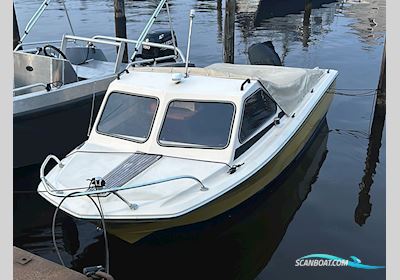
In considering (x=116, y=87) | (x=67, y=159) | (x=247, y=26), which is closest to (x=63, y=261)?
(x=67, y=159)

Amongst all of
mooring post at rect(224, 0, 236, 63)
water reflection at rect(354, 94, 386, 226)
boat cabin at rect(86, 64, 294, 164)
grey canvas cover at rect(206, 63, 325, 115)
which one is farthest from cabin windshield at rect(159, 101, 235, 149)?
mooring post at rect(224, 0, 236, 63)

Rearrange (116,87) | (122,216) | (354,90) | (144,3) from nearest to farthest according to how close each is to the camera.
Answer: (122,216) < (116,87) < (354,90) < (144,3)

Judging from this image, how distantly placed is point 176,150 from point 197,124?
438 millimetres

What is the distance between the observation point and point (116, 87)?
20.6 feet

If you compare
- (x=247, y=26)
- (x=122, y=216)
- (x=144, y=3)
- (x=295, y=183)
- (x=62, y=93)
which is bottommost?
(x=295, y=183)

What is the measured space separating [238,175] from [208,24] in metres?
15.1

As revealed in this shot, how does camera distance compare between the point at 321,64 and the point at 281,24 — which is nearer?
the point at 321,64

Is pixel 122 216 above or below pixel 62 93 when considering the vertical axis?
below

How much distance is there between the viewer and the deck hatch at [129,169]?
16.4 feet

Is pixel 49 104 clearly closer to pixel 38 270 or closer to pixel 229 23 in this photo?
pixel 38 270

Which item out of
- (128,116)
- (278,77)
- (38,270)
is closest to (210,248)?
(128,116)

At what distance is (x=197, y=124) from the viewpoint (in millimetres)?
5715

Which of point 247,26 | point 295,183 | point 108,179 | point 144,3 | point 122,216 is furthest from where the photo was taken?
point 144,3

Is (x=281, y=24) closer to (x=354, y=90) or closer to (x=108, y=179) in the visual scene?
(x=354, y=90)
